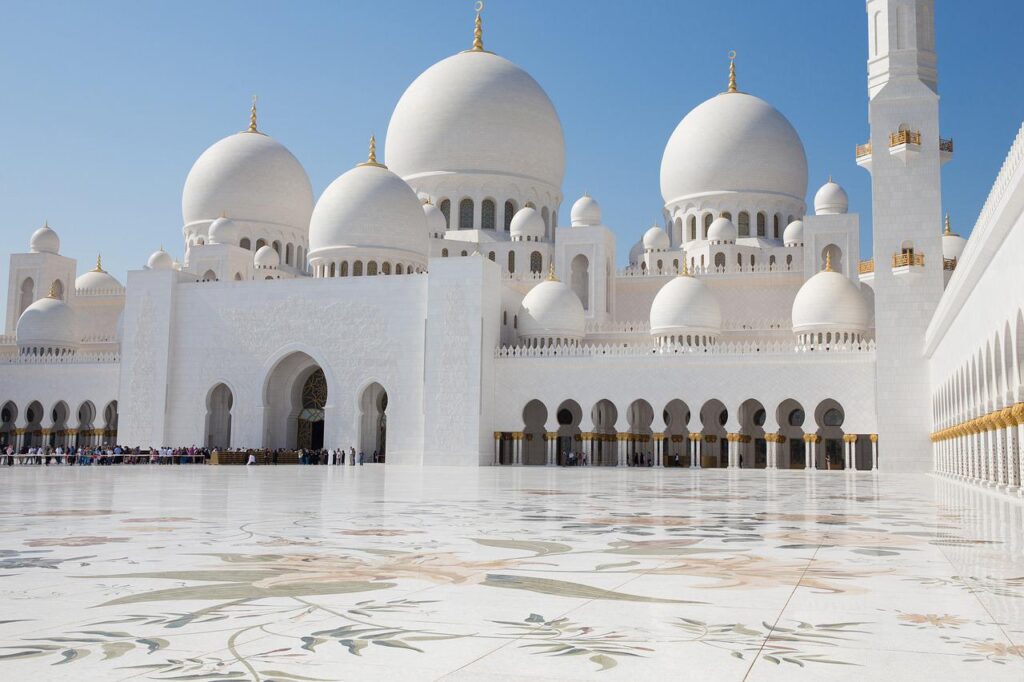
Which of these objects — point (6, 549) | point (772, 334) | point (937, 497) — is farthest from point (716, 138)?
point (6, 549)

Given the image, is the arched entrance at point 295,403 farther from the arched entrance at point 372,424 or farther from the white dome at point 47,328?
the white dome at point 47,328

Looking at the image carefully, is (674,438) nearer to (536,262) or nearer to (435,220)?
(536,262)

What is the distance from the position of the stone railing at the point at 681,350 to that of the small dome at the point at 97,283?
1548 cm

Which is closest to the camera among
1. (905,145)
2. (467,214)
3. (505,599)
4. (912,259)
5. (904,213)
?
(505,599)

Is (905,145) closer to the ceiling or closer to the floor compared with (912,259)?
closer to the ceiling

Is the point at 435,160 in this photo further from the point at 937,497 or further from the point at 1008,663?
the point at 1008,663

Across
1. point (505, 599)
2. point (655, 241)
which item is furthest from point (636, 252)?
point (505, 599)

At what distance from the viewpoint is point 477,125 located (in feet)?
98.8

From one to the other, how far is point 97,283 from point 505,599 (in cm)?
3403

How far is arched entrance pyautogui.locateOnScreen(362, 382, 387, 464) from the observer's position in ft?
83.3

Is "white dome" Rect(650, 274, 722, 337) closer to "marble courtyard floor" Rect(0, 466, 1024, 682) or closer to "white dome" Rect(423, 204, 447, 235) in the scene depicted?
"white dome" Rect(423, 204, 447, 235)

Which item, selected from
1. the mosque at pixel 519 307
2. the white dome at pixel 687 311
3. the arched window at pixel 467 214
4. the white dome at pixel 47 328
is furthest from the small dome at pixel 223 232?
the white dome at pixel 687 311

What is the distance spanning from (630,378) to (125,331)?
13.3 meters

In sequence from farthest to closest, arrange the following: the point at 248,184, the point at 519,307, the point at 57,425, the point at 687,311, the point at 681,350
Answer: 1. the point at 248,184
2. the point at 57,425
3. the point at 519,307
4. the point at 687,311
5. the point at 681,350
